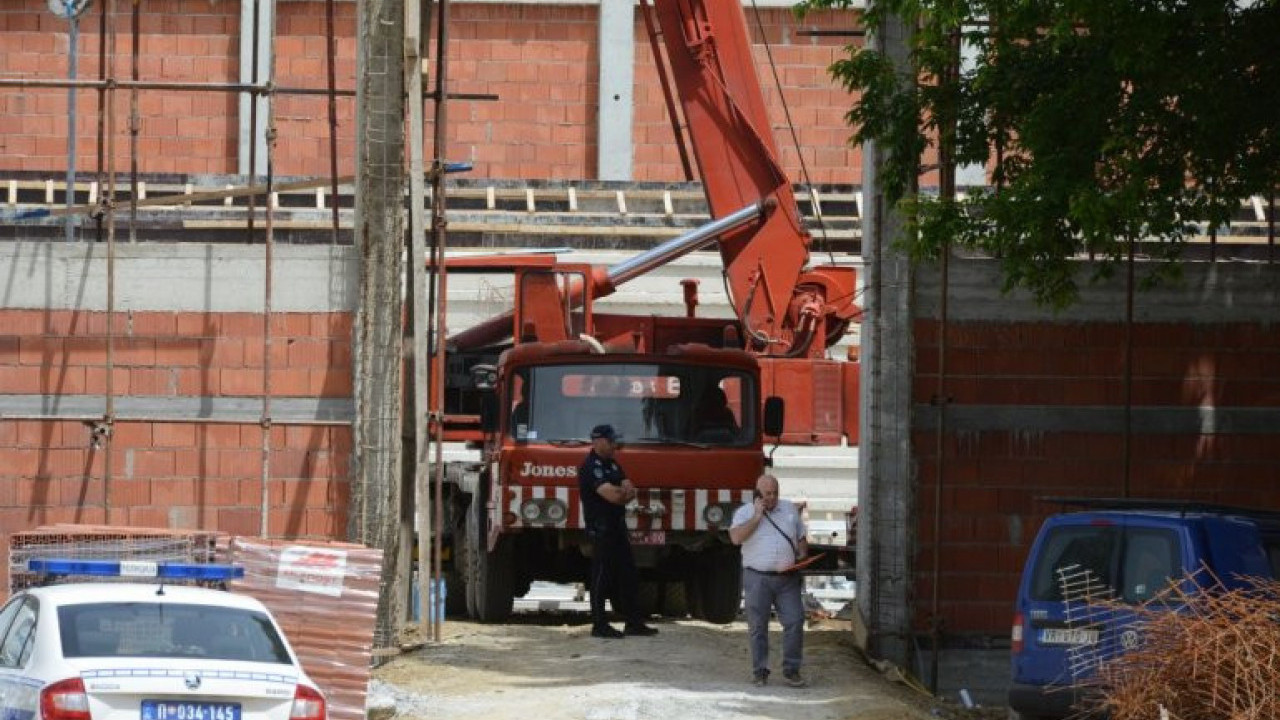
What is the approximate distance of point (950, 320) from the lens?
67.5 ft

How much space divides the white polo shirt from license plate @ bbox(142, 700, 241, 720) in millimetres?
6531

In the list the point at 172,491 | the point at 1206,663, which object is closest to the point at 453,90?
the point at 172,491

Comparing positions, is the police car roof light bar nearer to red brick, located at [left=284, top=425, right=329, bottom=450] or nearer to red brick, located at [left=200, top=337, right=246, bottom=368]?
red brick, located at [left=284, top=425, right=329, bottom=450]

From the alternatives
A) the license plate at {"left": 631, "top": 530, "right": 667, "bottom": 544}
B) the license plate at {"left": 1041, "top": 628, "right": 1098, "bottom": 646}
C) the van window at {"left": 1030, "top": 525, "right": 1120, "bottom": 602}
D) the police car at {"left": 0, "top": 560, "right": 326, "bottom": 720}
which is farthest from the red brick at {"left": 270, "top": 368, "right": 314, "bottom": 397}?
the license plate at {"left": 1041, "top": 628, "right": 1098, "bottom": 646}

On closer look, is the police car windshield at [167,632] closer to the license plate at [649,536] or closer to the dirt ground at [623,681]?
the dirt ground at [623,681]

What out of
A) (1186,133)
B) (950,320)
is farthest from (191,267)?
(1186,133)

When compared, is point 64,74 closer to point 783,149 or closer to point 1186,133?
point 783,149

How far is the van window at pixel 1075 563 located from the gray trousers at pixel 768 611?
2615mm

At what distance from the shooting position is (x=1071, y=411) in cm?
2073

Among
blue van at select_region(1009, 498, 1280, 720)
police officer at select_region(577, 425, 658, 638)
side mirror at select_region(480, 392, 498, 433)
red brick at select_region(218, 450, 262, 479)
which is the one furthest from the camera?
side mirror at select_region(480, 392, 498, 433)

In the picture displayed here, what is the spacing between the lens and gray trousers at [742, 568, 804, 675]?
17828 millimetres

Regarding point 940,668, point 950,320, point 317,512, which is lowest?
point 940,668

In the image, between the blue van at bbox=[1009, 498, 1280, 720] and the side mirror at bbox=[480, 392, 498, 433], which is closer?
the blue van at bbox=[1009, 498, 1280, 720]

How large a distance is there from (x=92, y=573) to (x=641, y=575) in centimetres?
1002
